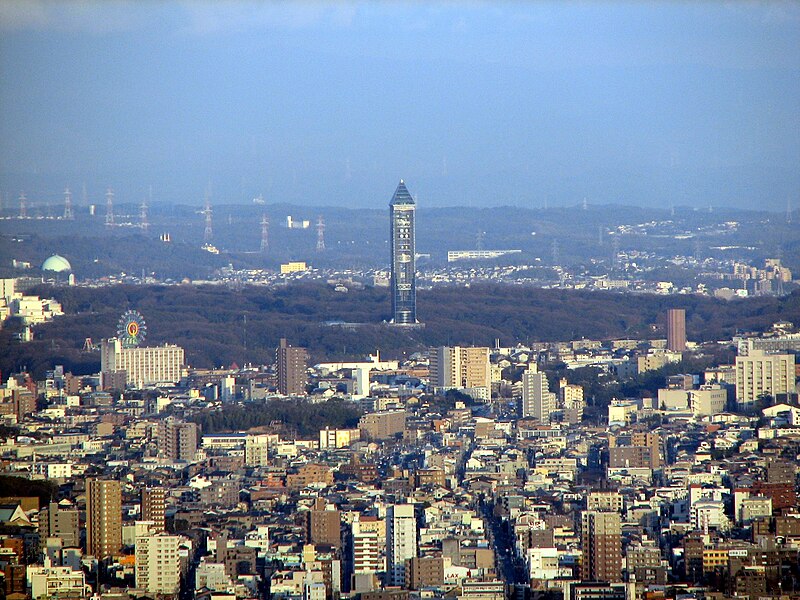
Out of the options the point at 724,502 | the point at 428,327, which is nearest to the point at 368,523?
the point at 724,502

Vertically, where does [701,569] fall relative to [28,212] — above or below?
below

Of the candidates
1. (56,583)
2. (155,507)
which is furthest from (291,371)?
(56,583)

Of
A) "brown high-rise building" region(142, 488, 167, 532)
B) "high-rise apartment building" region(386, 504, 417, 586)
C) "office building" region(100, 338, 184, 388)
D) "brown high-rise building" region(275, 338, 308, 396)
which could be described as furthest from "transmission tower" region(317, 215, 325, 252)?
"high-rise apartment building" region(386, 504, 417, 586)

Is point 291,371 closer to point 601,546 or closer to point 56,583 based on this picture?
point 601,546

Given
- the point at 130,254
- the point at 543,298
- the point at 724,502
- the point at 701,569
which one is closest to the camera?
the point at 701,569

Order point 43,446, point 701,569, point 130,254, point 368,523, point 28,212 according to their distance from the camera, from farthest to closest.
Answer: point 130,254 < point 28,212 < point 43,446 < point 368,523 < point 701,569

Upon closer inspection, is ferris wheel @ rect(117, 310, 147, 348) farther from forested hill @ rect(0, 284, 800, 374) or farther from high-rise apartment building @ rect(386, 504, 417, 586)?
high-rise apartment building @ rect(386, 504, 417, 586)

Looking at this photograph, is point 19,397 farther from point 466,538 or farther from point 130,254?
point 130,254
